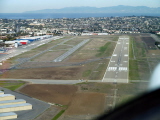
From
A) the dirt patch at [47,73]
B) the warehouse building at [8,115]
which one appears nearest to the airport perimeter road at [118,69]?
the dirt patch at [47,73]

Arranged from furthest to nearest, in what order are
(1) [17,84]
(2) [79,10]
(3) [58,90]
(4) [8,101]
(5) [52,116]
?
(2) [79,10] < (1) [17,84] < (3) [58,90] < (4) [8,101] < (5) [52,116]

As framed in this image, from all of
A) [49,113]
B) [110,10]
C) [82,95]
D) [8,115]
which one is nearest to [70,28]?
[82,95]

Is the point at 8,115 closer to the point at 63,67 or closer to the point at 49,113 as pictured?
the point at 49,113

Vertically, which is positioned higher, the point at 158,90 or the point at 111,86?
the point at 158,90

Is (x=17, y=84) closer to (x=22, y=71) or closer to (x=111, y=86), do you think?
(x=22, y=71)

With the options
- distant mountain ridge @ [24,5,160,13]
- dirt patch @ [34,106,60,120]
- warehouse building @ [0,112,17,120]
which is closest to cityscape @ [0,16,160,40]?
dirt patch @ [34,106,60,120]

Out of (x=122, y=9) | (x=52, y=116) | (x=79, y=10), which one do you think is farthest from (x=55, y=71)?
(x=79, y=10)

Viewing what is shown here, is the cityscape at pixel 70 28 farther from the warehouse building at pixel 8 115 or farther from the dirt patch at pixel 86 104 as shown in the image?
the warehouse building at pixel 8 115
